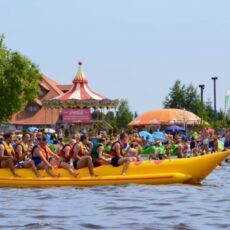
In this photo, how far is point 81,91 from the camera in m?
43.8

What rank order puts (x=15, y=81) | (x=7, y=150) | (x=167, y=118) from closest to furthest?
(x=7, y=150), (x=15, y=81), (x=167, y=118)

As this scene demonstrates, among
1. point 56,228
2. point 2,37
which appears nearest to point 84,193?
point 56,228

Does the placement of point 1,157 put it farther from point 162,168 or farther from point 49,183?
point 162,168

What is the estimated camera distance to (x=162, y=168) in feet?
60.7

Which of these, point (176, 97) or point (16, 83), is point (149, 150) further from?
point (176, 97)

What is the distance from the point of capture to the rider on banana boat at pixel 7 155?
18.1 meters

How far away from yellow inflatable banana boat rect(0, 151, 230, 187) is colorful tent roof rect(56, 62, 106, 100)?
24.5 metres

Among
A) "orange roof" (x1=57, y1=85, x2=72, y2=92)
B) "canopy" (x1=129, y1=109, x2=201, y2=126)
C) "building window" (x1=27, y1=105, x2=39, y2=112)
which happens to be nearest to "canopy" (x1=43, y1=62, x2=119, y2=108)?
A: "canopy" (x1=129, y1=109, x2=201, y2=126)

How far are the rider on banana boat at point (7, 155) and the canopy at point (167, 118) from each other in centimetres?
3693

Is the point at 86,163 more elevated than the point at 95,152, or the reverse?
the point at 95,152

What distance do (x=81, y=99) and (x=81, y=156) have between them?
24.3 meters

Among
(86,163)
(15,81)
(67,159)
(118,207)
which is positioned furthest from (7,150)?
(15,81)

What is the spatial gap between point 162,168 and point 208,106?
1970 inches

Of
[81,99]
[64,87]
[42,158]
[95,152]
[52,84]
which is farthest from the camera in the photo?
[64,87]
